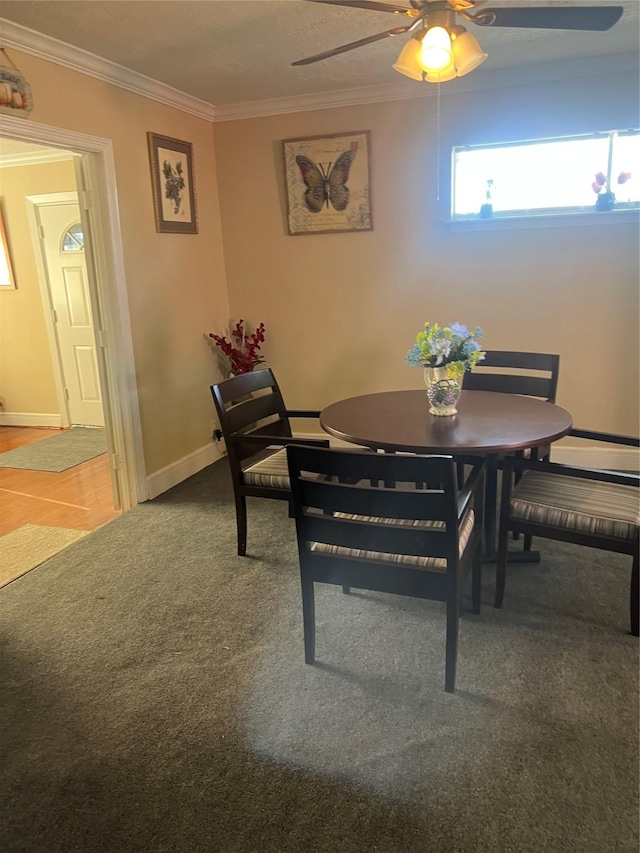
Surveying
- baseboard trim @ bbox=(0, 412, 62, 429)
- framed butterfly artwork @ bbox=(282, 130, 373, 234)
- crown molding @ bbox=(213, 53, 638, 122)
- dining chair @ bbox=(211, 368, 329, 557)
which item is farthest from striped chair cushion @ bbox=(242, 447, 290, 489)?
baseboard trim @ bbox=(0, 412, 62, 429)

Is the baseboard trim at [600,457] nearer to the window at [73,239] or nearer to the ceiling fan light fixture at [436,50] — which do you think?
the ceiling fan light fixture at [436,50]

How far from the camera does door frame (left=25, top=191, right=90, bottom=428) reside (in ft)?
16.4

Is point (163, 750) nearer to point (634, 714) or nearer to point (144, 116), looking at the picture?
point (634, 714)

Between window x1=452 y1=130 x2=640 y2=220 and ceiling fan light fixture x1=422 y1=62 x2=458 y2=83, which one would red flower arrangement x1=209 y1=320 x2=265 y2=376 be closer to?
window x1=452 y1=130 x2=640 y2=220

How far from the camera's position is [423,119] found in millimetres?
3660

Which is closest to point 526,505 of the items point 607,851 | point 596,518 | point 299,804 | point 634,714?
point 596,518

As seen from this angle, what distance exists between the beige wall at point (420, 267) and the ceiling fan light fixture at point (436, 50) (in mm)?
1814

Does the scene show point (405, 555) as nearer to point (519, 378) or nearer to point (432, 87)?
point (519, 378)

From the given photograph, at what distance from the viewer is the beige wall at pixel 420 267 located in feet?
11.5

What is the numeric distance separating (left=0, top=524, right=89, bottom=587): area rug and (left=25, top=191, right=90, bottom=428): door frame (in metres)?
2.32

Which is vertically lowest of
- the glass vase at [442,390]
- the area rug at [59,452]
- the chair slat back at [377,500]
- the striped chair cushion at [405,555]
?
the area rug at [59,452]

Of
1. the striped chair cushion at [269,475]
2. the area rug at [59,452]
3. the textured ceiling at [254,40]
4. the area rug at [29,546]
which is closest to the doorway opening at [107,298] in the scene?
the area rug at [29,546]

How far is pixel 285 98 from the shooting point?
3.78 m

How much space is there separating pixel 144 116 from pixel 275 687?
10.4ft
